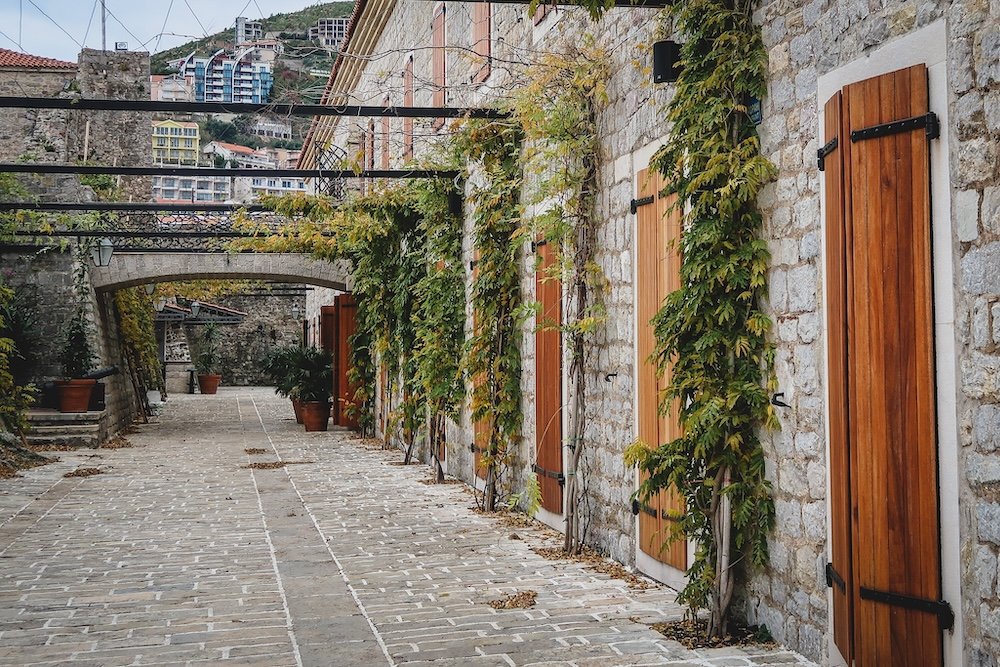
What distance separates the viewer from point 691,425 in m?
4.45

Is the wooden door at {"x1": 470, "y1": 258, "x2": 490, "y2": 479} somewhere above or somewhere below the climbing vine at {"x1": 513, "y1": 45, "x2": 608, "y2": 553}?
below

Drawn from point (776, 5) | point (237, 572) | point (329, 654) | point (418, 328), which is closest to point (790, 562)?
point (329, 654)

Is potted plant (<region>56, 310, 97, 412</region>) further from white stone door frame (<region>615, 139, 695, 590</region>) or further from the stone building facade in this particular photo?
white stone door frame (<region>615, 139, 695, 590</region>)

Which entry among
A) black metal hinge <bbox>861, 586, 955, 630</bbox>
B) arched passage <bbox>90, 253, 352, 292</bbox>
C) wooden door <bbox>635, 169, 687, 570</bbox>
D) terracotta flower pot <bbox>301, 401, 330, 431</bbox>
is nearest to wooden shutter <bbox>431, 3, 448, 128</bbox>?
wooden door <bbox>635, 169, 687, 570</bbox>

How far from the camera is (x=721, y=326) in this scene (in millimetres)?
4504

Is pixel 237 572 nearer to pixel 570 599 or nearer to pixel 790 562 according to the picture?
pixel 570 599

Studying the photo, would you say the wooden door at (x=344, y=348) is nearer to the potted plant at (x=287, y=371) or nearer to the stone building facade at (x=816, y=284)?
the potted plant at (x=287, y=371)

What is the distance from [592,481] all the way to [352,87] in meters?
12.1

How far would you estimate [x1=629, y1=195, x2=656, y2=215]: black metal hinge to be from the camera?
18.1 ft

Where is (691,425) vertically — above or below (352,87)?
below

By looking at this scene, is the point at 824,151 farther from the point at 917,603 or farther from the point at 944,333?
the point at 917,603

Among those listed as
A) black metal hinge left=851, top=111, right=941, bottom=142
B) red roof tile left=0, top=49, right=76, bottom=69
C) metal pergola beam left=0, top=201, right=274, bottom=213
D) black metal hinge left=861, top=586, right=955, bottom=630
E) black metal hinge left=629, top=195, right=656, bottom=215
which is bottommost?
black metal hinge left=861, top=586, right=955, bottom=630

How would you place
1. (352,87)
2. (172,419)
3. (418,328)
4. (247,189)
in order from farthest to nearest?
(247,189) → (172,419) → (352,87) → (418,328)

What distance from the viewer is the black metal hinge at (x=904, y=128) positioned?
3.23m
